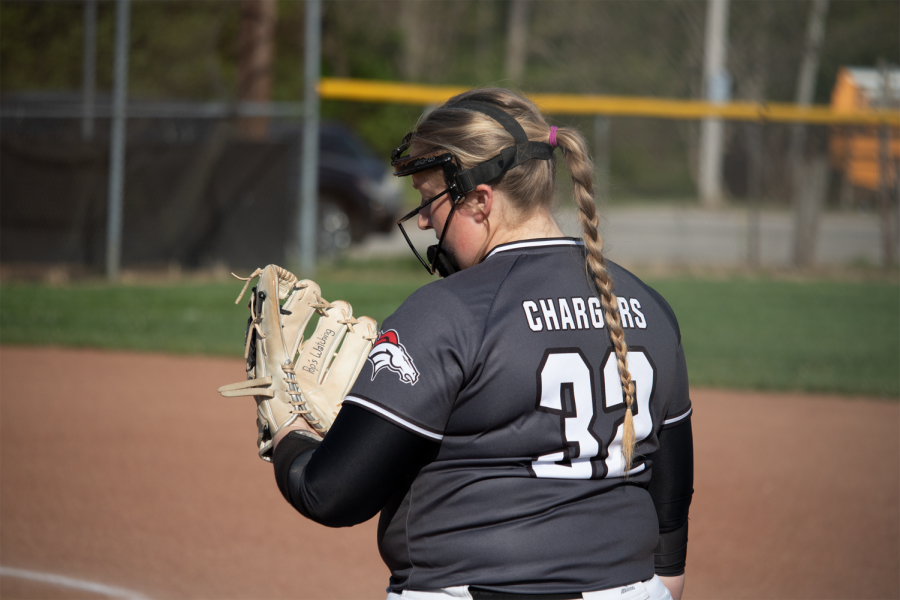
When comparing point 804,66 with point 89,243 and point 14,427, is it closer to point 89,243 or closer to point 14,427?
point 89,243

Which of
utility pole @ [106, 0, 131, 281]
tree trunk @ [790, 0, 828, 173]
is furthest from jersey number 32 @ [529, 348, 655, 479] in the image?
tree trunk @ [790, 0, 828, 173]

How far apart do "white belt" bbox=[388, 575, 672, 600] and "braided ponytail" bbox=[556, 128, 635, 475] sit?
23cm

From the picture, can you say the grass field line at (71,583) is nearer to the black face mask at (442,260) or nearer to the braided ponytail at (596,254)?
the black face mask at (442,260)

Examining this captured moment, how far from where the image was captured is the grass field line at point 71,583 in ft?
10.8

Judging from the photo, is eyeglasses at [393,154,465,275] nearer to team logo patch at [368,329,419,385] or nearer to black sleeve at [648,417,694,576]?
team logo patch at [368,329,419,385]

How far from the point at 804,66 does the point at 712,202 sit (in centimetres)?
812

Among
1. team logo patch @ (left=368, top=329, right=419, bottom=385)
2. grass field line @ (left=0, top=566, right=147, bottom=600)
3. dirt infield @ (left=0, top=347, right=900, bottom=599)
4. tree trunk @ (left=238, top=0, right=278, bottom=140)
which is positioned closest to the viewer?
team logo patch @ (left=368, top=329, right=419, bottom=385)

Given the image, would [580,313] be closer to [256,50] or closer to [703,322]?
[703,322]

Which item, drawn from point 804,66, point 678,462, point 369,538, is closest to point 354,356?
point 678,462

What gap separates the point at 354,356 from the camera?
2.02 meters

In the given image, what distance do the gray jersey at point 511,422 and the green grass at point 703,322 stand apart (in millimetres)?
5718

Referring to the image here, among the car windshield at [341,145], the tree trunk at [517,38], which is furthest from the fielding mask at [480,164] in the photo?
the tree trunk at [517,38]

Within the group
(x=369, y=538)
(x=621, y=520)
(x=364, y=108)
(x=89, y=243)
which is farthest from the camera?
(x=364, y=108)

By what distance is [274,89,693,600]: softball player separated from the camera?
4.69 feet
